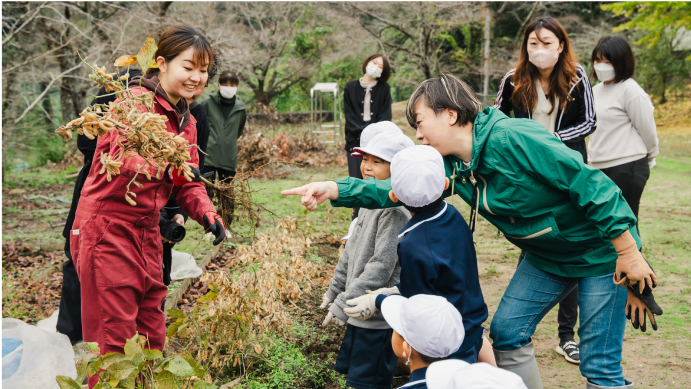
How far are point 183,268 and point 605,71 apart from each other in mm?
3739

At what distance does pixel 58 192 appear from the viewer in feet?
31.0

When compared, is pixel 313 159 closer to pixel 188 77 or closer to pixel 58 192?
pixel 58 192

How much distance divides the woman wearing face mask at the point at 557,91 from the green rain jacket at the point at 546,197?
1187 mm

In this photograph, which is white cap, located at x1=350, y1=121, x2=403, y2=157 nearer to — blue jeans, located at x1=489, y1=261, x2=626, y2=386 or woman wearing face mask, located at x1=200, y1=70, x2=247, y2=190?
blue jeans, located at x1=489, y1=261, x2=626, y2=386

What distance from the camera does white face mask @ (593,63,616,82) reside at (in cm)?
389

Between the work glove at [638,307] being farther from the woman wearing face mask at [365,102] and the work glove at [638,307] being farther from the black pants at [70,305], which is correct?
the woman wearing face mask at [365,102]

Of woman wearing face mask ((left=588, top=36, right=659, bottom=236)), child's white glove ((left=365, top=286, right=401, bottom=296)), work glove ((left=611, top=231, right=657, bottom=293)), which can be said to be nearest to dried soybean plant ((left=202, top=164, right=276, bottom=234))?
child's white glove ((left=365, top=286, right=401, bottom=296))

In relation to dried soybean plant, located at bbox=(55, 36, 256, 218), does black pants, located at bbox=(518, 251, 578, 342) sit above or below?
below

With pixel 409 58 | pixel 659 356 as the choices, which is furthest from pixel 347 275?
pixel 409 58

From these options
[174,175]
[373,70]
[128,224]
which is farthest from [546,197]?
[373,70]

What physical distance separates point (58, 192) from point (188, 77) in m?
8.34

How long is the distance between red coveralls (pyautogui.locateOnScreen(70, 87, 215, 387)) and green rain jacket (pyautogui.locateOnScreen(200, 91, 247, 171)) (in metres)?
4.11

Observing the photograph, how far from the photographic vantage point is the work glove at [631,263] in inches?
78.7

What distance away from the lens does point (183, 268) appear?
15.2 ft
